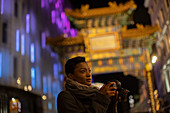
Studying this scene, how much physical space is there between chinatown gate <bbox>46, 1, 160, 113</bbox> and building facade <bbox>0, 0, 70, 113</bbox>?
1.87m

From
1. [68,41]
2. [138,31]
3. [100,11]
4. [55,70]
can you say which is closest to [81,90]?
[68,41]

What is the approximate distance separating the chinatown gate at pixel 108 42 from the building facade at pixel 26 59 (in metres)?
1.87

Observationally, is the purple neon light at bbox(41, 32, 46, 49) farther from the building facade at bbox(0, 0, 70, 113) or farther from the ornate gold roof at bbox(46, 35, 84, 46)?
the ornate gold roof at bbox(46, 35, 84, 46)

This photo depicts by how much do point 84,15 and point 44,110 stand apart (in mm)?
8629

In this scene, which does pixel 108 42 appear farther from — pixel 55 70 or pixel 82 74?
pixel 82 74

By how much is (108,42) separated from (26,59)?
289 inches

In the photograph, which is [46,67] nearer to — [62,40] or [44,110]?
[62,40]

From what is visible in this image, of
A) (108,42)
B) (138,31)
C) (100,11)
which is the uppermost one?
(100,11)

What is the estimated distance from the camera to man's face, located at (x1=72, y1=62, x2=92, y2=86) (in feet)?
7.82

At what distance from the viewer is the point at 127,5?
2022 centimetres

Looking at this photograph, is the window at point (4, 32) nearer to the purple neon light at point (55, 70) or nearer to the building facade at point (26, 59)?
the building facade at point (26, 59)

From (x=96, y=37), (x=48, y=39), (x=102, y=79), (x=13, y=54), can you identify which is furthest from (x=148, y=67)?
(x=102, y=79)

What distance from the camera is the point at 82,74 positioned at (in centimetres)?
240

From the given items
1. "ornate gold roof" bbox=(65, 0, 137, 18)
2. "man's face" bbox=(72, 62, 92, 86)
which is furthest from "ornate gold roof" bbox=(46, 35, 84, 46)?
"man's face" bbox=(72, 62, 92, 86)
